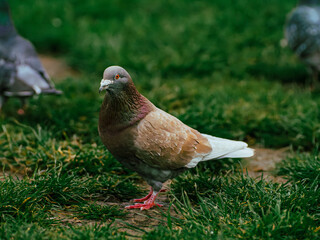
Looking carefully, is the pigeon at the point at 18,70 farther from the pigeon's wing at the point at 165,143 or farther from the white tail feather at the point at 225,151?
the white tail feather at the point at 225,151

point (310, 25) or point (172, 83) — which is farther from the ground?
point (310, 25)

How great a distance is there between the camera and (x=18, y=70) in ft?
16.2

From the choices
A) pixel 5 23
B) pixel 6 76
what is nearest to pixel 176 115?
pixel 6 76

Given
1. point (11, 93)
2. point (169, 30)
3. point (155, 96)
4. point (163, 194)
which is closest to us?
point (163, 194)

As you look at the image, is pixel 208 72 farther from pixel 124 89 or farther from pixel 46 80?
→ pixel 124 89

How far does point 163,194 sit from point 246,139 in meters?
1.44

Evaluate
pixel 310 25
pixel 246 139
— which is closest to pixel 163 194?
pixel 246 139

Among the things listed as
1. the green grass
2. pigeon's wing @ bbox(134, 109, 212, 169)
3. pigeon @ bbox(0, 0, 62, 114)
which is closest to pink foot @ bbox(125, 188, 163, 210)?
the green grass

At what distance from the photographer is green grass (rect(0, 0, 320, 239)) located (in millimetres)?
3062

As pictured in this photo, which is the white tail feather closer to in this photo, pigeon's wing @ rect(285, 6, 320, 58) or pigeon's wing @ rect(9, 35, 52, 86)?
pigeon's wing @ rect(9, 35, 52, 86)

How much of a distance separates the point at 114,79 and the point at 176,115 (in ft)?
5.08

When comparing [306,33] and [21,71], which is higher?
[306,33]

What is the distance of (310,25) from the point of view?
20.9 feet

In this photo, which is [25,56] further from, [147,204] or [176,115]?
[147,204]
